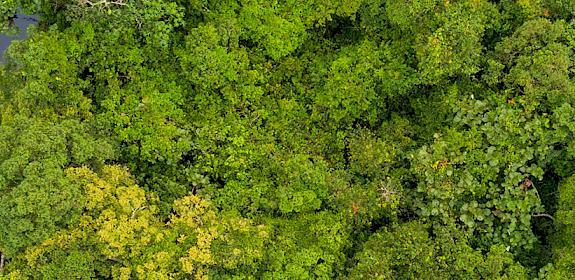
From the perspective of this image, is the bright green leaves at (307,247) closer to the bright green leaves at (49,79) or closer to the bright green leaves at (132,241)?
the bright green leaves at (132,241)

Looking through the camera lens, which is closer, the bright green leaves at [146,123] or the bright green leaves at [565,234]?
the bright green leaves at [565,234]

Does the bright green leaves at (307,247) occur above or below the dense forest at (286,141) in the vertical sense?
below

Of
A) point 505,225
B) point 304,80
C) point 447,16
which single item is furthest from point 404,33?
point 505,225

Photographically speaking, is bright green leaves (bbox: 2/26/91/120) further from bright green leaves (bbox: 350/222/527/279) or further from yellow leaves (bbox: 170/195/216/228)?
bright green leaves (bbox: 350/222/527/279)

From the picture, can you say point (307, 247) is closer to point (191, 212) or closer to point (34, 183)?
point (191, 212)

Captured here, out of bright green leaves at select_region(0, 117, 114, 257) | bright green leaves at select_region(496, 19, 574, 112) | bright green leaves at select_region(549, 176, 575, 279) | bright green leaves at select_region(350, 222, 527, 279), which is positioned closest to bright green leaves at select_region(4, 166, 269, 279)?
bright green leaves at select_region(0, 117, 114, 257)

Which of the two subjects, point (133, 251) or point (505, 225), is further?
point (505, 225)

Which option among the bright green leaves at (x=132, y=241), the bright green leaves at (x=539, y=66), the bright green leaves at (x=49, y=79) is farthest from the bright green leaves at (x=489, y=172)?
the bright green leaves at (x=49, y=79)

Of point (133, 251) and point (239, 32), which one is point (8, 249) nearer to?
point (133, 251)

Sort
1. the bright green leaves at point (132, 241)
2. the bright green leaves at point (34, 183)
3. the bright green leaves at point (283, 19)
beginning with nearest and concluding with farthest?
the bright green leaves at point (34, 183) → the bright green leaves at point (132, 241) → the bright green leaves at point (283, 19)
